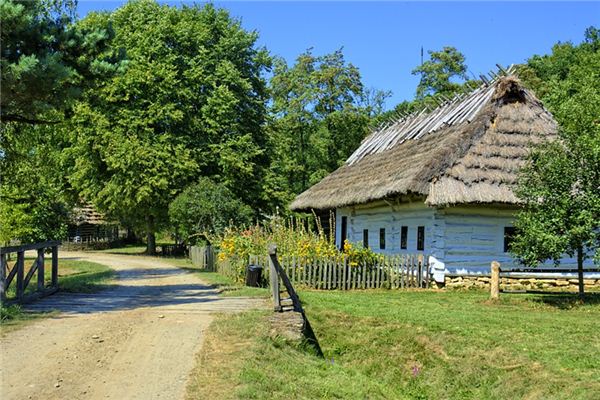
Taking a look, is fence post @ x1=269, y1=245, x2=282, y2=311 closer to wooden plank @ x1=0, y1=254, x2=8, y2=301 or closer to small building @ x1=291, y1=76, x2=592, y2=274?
wooden plank @ x1=0, y1=254, x2=8, y2=301

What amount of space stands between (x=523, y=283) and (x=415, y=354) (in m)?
9.96

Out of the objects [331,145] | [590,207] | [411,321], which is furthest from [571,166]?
[331,145]

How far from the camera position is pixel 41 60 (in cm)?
1145

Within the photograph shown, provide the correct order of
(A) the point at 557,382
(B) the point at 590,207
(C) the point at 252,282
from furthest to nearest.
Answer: (C) the point at 252,282
(B) the point at 590,207
(A) the point at 557,382

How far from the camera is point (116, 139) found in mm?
33656

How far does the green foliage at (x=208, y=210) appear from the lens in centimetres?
2861

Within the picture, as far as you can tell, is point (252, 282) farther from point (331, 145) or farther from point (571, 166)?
point (331, 145)

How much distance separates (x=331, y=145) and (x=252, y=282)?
27.7 m

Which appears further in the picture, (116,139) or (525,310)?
(116,139)

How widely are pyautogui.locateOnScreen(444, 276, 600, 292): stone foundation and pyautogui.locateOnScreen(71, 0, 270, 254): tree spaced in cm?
1785

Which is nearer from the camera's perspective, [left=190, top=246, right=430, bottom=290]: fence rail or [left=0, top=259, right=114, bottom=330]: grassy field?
[left=0, top=259, right=114, bottom=330]: grassy field

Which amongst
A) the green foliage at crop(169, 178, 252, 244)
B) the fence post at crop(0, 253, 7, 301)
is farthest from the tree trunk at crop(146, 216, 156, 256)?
the fence post at crop(0, 253, 7, 301)

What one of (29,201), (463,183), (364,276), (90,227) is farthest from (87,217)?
(463,183)

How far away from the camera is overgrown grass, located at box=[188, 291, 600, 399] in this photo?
7.82 m
